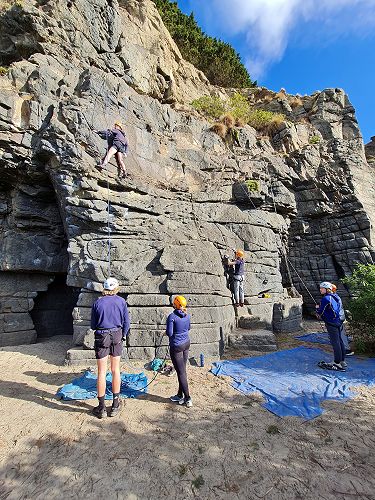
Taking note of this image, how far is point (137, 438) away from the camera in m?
3.98

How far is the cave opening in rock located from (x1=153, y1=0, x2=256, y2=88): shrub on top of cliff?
25.8 metres

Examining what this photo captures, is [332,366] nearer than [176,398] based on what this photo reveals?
No

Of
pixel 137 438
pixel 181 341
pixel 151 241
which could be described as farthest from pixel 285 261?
pixel 137 438

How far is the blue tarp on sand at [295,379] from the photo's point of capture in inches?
196

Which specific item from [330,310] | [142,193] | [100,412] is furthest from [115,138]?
[330,310]

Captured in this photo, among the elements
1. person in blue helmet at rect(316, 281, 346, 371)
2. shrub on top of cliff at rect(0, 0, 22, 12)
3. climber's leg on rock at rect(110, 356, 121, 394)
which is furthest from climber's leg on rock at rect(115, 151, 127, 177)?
shrub on top of cliff at rect(0, 0, 22, 12)

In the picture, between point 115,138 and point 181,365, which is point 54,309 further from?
point 181,365

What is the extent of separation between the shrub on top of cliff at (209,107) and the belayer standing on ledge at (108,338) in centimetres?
1834

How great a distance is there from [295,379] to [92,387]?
4.71 metres

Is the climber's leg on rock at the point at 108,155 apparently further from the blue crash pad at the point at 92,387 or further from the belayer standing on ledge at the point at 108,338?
the blue crash pad at the point at 92,387

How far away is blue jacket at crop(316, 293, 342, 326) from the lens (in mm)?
6773

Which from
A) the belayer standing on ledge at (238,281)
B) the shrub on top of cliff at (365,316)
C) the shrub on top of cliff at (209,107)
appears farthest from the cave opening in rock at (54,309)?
the shrub on top of cliff at (209,107)

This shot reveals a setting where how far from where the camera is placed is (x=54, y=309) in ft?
40.0

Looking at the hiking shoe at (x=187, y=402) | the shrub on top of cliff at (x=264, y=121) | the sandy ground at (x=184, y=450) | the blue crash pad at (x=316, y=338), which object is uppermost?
the shrub on top of cliff at (x=264, y=121)
